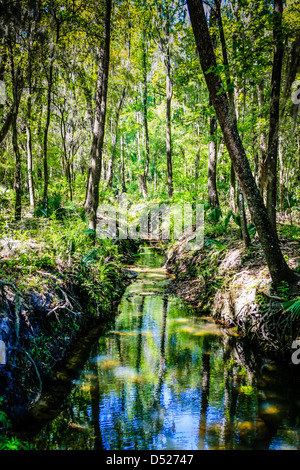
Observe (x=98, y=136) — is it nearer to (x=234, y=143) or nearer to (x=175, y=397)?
(x=234, y=143)

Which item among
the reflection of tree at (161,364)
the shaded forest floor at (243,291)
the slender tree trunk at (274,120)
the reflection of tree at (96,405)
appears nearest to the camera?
the reflection of tree at (96,405)

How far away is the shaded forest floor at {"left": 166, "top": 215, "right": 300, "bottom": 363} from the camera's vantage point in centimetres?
A: 497

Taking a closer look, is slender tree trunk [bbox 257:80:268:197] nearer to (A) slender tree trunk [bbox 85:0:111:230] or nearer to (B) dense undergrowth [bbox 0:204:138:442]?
(A) slender tree trunk [bbox 85:0:111:230]

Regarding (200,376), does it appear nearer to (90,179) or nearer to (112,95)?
(90,179)

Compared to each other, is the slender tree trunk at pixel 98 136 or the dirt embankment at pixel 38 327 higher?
the slender tree trunk at pixel 98 136

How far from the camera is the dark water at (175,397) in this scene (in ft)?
10.7

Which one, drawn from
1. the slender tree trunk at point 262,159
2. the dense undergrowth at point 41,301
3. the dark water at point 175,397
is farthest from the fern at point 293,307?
the slender tree trunk at point 262,159

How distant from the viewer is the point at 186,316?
23.4 ft

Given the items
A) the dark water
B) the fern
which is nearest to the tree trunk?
the fern

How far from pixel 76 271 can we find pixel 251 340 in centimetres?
365

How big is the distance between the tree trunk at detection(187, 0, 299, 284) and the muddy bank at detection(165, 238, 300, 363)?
0.53m

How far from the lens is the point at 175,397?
13.3 ft

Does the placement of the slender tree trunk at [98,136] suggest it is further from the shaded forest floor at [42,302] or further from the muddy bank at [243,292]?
the muddy bank at [243,292]
